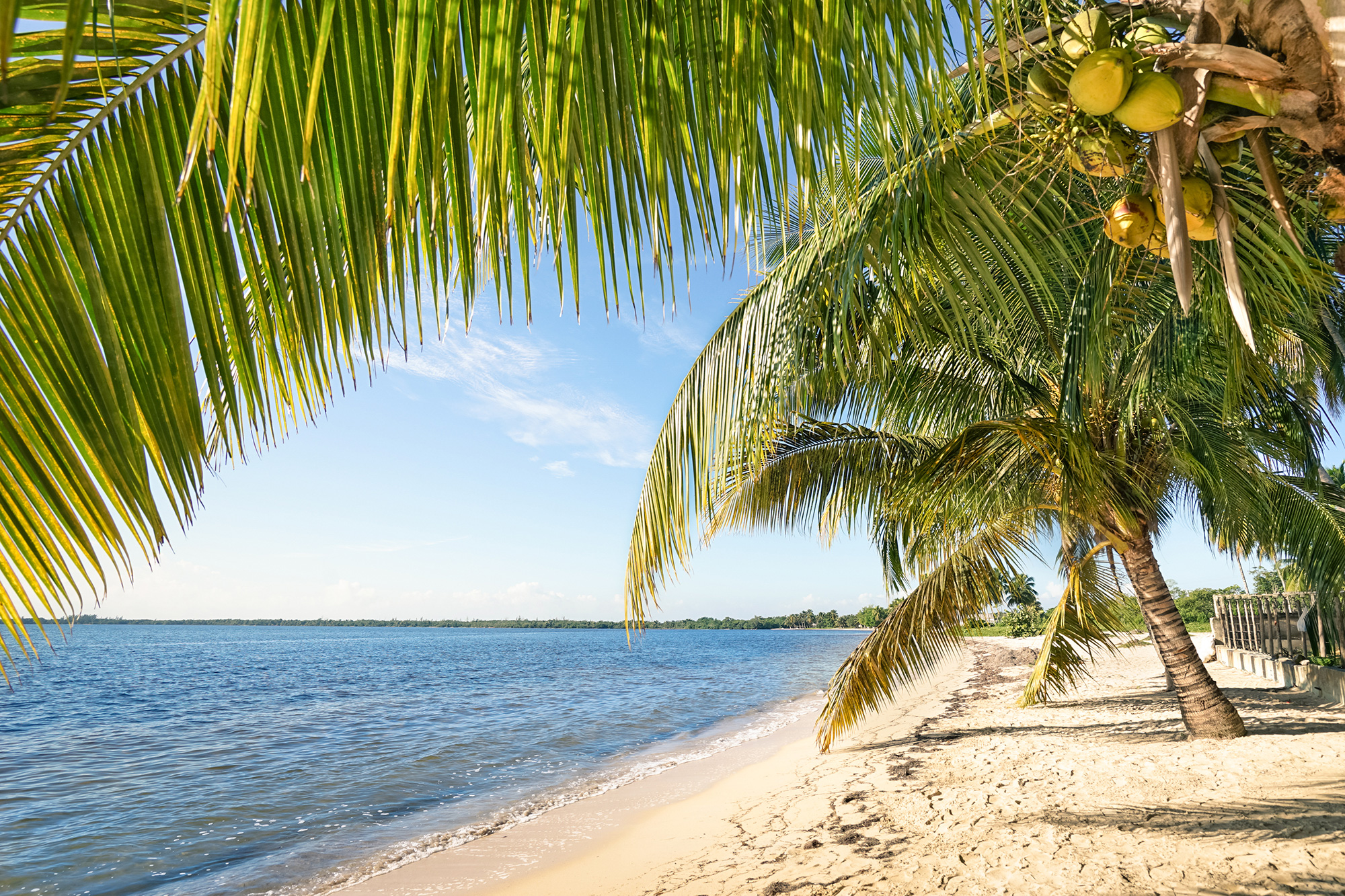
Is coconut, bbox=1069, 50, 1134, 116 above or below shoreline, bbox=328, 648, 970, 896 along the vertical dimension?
above

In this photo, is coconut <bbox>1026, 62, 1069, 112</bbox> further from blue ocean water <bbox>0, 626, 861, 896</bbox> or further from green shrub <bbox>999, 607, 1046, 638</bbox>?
green shrub <bbox>999, 607, 1046, 638</bbox>

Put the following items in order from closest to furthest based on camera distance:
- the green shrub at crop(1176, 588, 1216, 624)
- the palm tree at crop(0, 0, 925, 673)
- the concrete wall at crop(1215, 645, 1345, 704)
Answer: the palm tree at crop(0, 0, 925, 673), the concrete wall at crop(1215, 645, 1345, 704), the green shrub at crop(1176, 588, 1216, 624)

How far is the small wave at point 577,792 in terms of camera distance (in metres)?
6.43

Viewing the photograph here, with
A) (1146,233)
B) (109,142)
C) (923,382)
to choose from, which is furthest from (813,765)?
(109,142)

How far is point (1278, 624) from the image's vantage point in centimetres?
1059

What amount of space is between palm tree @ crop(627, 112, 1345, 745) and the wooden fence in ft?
4.51

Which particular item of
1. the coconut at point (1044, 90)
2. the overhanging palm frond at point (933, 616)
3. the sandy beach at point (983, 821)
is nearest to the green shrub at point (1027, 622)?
the sandy beach at point (983, 821)

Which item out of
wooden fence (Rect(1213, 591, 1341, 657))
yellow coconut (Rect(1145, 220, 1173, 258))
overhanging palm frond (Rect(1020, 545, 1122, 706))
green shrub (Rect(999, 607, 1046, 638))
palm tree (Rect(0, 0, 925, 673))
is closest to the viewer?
palm tree (Rect(0, 0, 925, 673))

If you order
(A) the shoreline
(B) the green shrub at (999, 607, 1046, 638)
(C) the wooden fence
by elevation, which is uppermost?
(C) the wooden fence

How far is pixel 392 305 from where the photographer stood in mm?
941

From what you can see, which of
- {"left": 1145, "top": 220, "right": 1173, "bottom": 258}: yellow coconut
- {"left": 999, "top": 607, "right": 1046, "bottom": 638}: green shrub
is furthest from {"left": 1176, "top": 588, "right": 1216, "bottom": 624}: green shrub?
{"left": 1145, "top": 220, "right": 1173, "bottom": 258}: yellow coconut

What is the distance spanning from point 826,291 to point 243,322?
167 cm

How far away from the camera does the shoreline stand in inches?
229

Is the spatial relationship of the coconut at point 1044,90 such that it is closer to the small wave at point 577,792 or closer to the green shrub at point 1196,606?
the small wave at point 577,792
